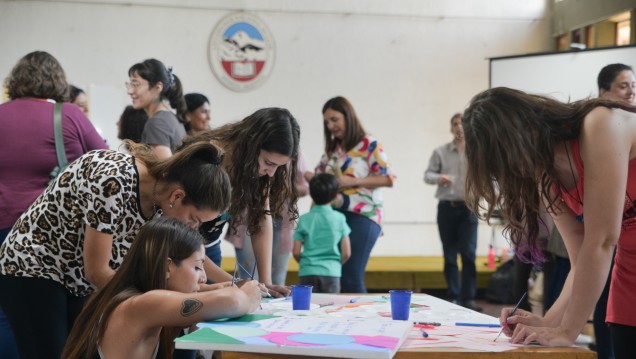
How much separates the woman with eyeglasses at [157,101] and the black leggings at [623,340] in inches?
90.9

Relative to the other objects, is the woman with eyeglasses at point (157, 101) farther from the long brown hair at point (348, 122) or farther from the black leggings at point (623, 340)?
the black leggings at point (623, 340)

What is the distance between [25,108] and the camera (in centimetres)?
319

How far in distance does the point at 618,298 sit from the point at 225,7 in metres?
6.05

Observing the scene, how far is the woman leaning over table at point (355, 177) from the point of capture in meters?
4.72

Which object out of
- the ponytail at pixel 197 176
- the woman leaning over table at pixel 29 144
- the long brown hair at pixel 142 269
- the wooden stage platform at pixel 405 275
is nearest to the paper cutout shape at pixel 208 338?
the long brown hair at pixel 142 269

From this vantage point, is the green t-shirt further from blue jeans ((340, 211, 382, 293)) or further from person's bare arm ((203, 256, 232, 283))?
person's bare arm ((203, 256, 232, 283))

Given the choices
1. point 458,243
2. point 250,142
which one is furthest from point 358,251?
point 250,142

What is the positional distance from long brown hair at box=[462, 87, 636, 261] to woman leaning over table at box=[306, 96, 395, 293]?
2.78 m

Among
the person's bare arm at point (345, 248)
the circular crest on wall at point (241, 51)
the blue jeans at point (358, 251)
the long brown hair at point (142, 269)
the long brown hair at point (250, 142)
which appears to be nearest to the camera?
the long brown hair at point (142, 269)

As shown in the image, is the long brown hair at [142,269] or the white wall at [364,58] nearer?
the long brown hair at [142,269]

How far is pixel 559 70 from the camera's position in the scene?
22.6ft

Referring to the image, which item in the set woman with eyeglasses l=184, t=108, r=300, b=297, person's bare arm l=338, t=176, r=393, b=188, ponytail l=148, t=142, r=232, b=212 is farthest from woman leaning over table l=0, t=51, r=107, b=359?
person's bare arm l=338, t=176, r=393, b=188

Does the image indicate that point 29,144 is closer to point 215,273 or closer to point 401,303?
point 215,273

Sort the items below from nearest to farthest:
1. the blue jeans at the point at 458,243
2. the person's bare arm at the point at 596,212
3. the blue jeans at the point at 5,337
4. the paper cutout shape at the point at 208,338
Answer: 1. the paper cutout shape at the point at 208,338
2. the person's bare arm at the point at 596,212
3. the blue jeans at the point at 5,337
4. the blue jeans at the point at 458,243
